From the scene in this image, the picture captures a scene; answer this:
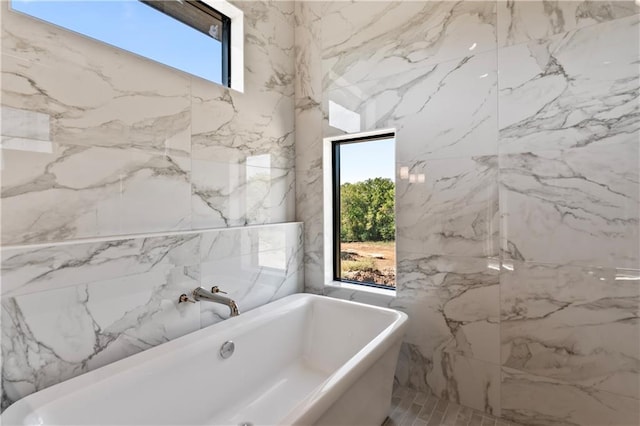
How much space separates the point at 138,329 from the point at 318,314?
42.6 inches

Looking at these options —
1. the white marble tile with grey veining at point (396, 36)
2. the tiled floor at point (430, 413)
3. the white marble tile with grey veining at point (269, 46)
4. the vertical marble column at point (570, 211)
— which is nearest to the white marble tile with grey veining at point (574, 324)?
the vertical marble column at point (570, 211)

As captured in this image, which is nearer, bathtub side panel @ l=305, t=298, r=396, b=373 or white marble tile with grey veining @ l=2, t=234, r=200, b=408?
white marble tile with grey veining @ l=2, t=234, r=200, b=408

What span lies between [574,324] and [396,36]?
203 cm

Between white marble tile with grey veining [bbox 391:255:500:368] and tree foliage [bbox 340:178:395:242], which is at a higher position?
tree foliage [bbox 340:178:395:242]

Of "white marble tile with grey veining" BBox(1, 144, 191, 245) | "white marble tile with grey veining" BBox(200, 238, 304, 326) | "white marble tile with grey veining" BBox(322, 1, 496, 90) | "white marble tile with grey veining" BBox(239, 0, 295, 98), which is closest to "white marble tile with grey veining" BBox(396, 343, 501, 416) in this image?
"white marble tile with grey veining" BBox(200, 238, 304, 326)

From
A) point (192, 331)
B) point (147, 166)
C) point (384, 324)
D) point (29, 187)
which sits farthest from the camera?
point (384, 324)

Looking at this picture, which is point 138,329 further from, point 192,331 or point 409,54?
point 409,54

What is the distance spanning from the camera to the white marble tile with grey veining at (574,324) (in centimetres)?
149

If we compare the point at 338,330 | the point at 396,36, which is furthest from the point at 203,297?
the point at 396,36

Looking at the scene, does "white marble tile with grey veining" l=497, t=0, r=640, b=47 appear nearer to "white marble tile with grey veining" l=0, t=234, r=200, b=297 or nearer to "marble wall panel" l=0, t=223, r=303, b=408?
"marble wall panel" l=0, t=223, r=303, b=408

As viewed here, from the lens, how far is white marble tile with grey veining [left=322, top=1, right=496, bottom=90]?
183cm

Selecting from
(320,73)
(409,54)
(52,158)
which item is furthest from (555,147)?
(52,158)

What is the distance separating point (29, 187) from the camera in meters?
1.21

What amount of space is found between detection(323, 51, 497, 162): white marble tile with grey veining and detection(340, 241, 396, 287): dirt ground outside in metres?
0.71
